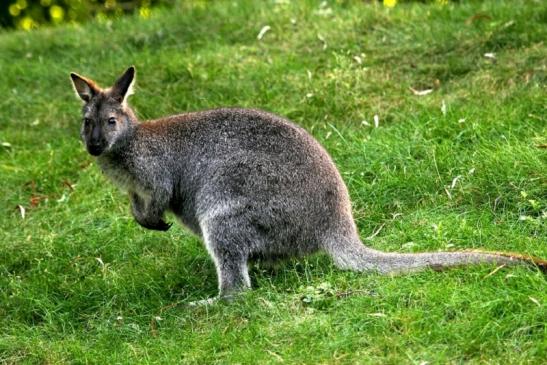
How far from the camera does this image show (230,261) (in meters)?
5.65

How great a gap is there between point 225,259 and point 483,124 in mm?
2437

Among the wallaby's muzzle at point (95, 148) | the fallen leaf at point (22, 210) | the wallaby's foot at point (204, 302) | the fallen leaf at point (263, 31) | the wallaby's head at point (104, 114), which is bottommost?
the fallen leaf at point (22, 210)

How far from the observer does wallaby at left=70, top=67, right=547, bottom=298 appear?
566cm

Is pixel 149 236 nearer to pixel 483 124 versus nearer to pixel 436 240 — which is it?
pixel 436 240

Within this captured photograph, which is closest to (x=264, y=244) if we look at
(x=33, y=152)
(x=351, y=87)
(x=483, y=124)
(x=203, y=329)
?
(x=203, y=329)

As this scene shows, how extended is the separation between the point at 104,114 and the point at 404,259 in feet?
6.91

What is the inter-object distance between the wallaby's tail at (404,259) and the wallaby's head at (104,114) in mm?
1529

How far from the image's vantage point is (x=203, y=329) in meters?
5.38

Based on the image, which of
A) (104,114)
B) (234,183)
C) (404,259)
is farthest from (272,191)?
(104,114)

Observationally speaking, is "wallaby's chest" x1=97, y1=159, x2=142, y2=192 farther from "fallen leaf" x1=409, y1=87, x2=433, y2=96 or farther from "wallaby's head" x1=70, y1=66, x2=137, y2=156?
"fallen leaf" x1=409, y1=87, x2=433, y2=96

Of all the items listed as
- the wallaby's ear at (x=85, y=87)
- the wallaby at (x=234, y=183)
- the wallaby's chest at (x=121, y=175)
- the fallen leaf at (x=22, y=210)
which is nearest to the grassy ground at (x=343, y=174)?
the fallen leaf at (x=22, y=210)

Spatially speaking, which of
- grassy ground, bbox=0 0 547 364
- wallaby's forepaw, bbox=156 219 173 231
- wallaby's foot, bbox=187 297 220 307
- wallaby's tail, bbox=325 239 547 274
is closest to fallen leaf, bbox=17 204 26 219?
grassy ground, bbox=0 0 547 364

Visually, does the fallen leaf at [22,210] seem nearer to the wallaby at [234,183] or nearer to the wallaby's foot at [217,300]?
the wallaby at [234,183]

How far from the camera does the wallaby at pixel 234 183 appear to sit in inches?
223
